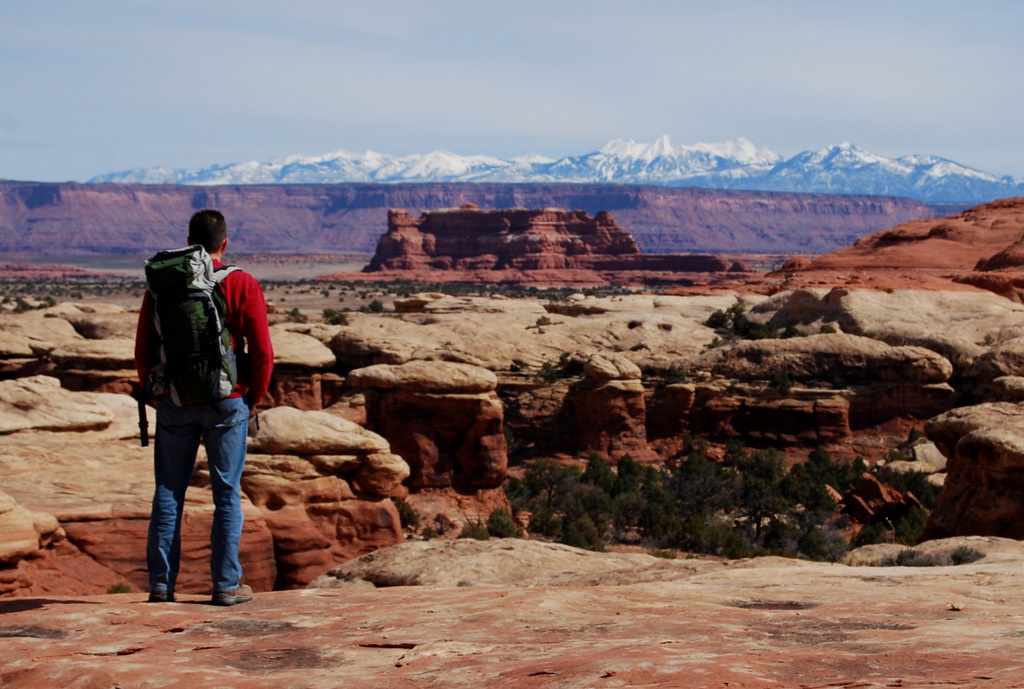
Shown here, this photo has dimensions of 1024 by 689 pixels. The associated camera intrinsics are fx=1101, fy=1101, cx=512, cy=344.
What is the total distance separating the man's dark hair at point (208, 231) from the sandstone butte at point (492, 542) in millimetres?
2050

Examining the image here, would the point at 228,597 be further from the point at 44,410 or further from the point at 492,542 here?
the point at 44,410

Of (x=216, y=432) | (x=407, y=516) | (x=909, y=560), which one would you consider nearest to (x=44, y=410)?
(x=407, y=516)

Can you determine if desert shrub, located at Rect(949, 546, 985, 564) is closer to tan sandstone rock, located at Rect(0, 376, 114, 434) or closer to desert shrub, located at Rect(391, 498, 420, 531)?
desert shrub, located at Rect(391, 498, 420, 531)

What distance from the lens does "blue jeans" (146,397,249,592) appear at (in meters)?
6.13

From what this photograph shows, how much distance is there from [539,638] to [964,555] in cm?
641

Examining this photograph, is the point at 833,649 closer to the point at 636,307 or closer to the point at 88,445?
the point at 88,445

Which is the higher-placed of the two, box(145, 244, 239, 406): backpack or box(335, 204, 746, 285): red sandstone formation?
box(145, 244, 239, 406): backpack

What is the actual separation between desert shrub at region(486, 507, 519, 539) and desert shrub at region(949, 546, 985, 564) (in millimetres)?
7371

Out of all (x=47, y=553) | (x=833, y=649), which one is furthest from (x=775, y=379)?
(x=833, y=649)

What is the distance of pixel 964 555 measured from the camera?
1027 cm

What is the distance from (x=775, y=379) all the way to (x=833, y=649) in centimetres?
2504

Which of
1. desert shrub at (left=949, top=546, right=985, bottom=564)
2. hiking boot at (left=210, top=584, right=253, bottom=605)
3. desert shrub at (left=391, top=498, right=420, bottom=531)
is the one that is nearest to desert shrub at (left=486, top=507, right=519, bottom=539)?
desert shrub at (left=391, top=498, right=420, bottom=531)

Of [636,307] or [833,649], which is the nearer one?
[833,649]

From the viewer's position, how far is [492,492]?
20.4 metres
